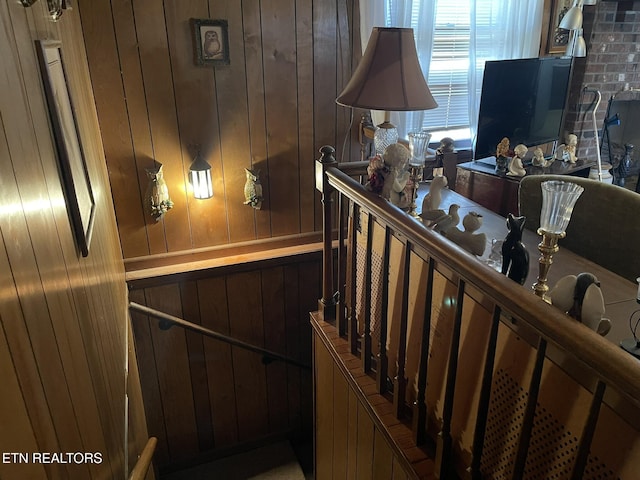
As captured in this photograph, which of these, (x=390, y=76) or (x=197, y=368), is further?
(x=197, y=368)

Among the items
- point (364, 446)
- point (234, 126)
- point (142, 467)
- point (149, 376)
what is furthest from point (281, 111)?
point (142, 467)

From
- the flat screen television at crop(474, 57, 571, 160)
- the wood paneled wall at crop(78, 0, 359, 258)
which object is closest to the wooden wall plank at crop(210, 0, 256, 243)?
the wood paneled wall at crop(78, 0, 359, 258)

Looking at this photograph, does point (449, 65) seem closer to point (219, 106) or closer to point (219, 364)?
point (219, 106)

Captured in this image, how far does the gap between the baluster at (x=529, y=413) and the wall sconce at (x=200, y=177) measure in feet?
6.94

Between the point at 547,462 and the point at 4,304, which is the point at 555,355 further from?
the point at 4,304

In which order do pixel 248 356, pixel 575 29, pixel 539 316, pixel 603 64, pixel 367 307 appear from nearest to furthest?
pixel 539 316
pixel 367 307
pixel 248 356
pixel 575 29
pixel 603 64

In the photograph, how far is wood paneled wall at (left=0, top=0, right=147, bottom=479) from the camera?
2.13 feet

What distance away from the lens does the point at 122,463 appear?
5.10 feet

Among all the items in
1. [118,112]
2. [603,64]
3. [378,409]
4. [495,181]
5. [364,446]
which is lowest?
[364,446]

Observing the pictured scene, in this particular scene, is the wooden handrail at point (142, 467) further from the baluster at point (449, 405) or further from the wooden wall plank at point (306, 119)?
the wooden wall plank at point (306, 119)

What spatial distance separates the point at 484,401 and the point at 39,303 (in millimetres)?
972

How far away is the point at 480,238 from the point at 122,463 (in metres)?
1.33

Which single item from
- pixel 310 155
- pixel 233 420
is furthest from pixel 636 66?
pixel 233 420

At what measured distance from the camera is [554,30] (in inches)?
137
